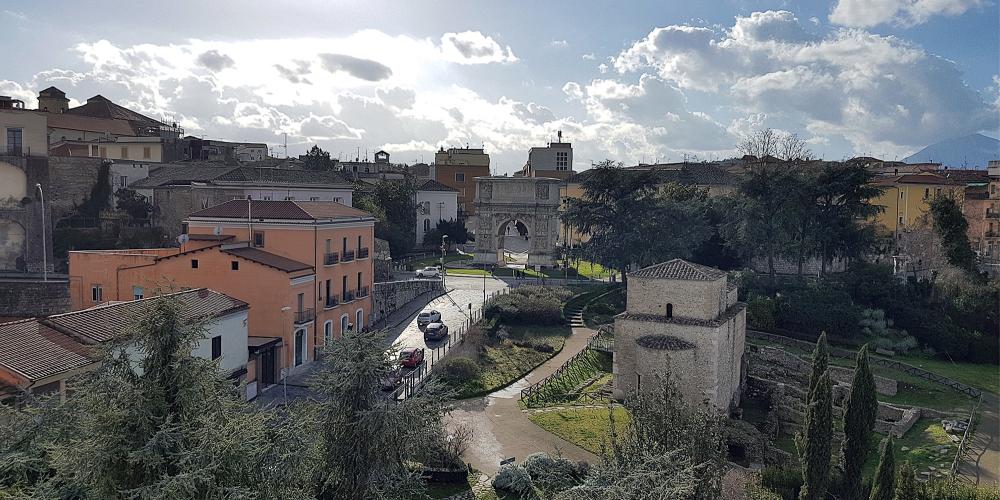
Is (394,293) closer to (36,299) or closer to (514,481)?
(36,299)

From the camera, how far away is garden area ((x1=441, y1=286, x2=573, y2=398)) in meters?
→ 31.8

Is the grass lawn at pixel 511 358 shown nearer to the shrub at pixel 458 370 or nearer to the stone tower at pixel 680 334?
the shrub at pixel 458 370

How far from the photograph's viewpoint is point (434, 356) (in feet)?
112

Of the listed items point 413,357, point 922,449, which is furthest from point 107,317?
point 922,449

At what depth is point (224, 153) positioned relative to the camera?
240 ft

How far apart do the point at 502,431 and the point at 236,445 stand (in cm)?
1514

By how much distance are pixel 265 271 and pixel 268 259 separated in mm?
1508

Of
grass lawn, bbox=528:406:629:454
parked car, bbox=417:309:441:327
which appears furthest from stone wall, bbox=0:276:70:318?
grass lawn, bbox=528:406:629:454

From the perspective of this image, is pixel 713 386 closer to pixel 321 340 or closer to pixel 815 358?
pixel 815 358

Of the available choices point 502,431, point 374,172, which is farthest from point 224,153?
point 502,431

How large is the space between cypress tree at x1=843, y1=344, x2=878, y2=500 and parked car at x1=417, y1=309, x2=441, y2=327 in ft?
72.1

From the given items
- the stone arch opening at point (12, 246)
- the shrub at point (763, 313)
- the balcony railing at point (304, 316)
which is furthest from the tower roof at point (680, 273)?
the stone arch opening at point (12, 246)

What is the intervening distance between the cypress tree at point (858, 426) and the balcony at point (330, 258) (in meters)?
23.0

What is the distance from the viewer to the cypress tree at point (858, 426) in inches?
915
